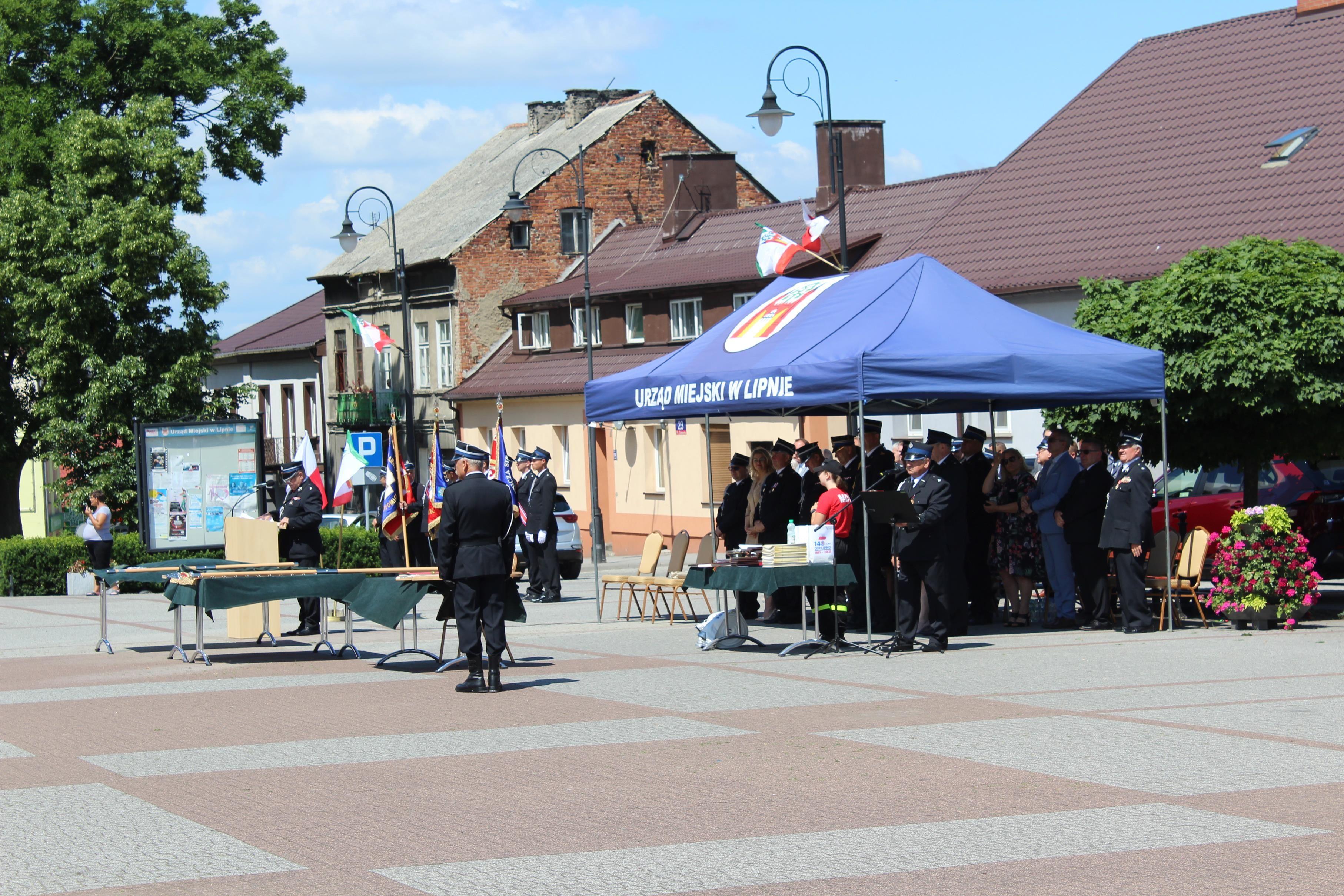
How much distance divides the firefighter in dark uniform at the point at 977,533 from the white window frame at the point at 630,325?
1002 inches

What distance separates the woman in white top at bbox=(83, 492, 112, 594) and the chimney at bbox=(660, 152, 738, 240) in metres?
21.4

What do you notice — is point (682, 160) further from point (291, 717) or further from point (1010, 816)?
point (1010, 816)

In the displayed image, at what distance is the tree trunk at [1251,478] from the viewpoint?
1878 cm

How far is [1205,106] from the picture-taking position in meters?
32.4

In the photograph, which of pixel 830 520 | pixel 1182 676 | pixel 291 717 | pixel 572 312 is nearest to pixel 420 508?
pixel 830 520

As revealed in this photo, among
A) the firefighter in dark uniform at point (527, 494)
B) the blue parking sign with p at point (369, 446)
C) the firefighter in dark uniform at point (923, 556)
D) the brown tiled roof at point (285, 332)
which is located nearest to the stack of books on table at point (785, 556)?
the firefighter in dark uniform at point (923, 556)

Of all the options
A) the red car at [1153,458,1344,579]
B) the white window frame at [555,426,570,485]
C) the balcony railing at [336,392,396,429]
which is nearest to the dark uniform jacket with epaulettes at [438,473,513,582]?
the red car at [1153,458,1344,579]

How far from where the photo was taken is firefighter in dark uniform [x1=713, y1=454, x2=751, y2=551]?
19.4 m

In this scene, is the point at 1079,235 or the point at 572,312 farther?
the point at 572,312

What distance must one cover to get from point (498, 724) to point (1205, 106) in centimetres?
2470

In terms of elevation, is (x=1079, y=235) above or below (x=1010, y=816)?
above

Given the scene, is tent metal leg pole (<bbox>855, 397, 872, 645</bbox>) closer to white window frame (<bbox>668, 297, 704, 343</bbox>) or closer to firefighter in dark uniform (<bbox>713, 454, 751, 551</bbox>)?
firefighter in dark uniform (<bbox>713, 454, 751, 551</bbox>)

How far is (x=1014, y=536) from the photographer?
58.6 ft

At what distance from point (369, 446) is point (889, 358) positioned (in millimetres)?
21356
